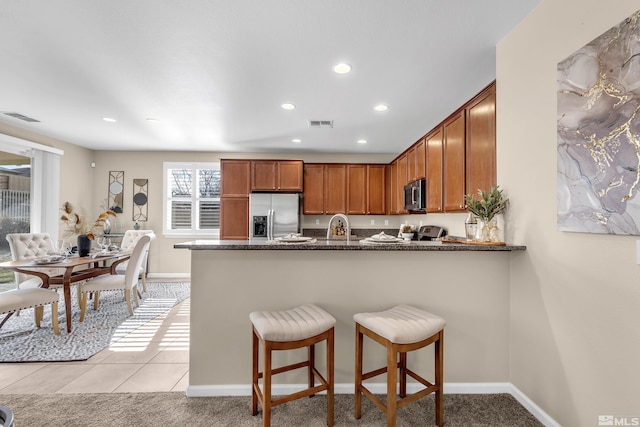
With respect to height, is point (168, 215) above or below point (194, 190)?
below

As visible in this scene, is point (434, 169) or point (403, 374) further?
point (434, 169)

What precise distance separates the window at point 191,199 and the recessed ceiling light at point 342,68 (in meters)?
4.03

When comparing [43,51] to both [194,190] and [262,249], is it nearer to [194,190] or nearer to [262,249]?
[262,249]

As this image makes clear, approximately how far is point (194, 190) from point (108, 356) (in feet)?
12.5

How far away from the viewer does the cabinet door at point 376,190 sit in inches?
227

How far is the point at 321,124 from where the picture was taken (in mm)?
4094

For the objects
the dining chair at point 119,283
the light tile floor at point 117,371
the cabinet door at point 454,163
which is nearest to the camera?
the light tile floor at point 117,371

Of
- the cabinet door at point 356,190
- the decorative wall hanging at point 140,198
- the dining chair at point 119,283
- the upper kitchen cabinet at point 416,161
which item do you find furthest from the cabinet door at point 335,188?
the decorative wall hanging at point 140,198

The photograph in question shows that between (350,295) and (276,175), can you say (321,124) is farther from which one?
(350,295)

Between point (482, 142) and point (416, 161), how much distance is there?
1.74 meters

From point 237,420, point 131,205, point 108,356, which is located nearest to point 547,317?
point 237,420

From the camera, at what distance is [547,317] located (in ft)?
5.74

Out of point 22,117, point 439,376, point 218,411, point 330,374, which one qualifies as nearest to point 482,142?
point 439,376
